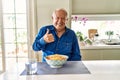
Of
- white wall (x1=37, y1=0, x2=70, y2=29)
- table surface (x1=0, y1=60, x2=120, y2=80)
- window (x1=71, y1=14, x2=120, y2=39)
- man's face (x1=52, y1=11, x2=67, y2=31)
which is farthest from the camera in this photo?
window (x1=71, y1=14, x2=120, y2=39)

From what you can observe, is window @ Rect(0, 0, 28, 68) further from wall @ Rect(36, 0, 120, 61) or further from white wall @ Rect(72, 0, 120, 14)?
white wall @ Rect(72, 0, 120, 14)

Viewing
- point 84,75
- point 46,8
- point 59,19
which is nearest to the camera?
point 84,75

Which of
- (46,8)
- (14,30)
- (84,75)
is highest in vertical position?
(46,8)

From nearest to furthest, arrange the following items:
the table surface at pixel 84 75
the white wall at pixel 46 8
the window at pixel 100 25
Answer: the table surface at pixel 84 75, the white wall at pixel 46 8, the window at pixel 100 25

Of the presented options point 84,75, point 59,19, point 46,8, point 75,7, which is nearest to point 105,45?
point 75,7

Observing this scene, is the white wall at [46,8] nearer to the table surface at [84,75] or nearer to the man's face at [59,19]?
the man's face at [59,19]

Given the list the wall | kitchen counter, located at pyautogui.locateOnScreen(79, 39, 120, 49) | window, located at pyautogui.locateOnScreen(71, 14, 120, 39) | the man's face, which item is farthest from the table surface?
window, located at pyautogui.locateOnScreen(71, 14, 120, 39)

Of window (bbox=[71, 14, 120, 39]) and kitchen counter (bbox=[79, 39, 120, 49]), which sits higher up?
window (bbox=[71, 14, 120, 39])

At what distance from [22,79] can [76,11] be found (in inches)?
80.9

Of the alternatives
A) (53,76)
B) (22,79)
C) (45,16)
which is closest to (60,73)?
(53,76)

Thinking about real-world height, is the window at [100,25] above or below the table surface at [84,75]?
above

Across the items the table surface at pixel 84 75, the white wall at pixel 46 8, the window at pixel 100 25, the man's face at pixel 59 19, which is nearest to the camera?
the table surface at pixel 84 75

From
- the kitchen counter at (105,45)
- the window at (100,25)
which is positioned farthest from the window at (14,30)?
the kitchen counter at (105,45)

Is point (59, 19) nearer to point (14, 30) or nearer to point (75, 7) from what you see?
point (75, 7)
